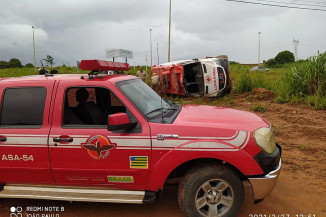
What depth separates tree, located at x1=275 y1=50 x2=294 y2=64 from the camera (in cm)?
6344

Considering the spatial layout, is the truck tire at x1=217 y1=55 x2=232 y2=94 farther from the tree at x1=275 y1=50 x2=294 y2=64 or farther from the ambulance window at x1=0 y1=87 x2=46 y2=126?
the tree at x1=275 y1=50 x2=294 y2=64

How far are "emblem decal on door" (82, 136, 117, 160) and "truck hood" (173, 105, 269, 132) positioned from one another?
2.65 feet

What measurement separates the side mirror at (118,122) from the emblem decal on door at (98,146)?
0.22m

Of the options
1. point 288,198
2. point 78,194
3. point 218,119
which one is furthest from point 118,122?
point 288,198

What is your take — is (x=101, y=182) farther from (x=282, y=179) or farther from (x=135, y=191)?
(x=282, y=179)

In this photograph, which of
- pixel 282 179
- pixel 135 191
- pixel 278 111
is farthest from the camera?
pixel 278 111

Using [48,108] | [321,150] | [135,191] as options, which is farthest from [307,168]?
[48,108]

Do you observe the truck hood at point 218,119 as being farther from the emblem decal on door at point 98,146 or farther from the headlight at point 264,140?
the emblem decal on door at point 98,146

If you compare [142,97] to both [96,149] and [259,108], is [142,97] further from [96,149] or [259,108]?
[259,108]

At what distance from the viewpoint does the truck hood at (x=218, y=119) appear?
327cm

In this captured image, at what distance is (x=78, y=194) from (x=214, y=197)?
155 cm

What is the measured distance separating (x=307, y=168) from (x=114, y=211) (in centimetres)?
347

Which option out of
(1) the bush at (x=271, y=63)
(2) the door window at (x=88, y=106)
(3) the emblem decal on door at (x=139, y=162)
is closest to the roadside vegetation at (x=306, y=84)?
(2) the door window at (x=88, y=106)

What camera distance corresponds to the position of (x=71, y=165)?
11.0 feet
